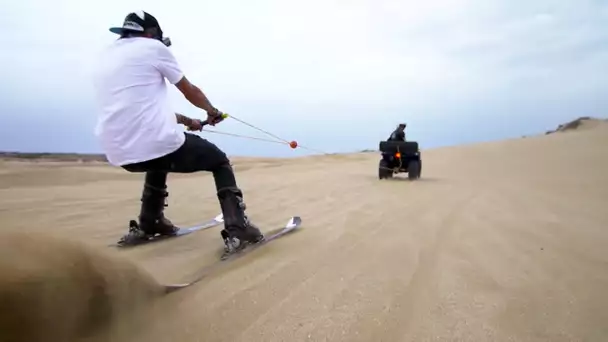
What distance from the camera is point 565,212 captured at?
15.9 feet

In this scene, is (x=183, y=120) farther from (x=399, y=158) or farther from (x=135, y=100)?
(x=399, y=158)

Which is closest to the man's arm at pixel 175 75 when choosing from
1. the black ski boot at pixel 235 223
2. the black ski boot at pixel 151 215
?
the black ski boot at pixel 235 223

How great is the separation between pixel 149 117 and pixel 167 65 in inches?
13.3

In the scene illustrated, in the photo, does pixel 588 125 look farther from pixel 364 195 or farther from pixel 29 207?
pixel 29 207

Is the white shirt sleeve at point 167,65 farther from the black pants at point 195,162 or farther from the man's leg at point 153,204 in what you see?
the man's leg at point 153,204

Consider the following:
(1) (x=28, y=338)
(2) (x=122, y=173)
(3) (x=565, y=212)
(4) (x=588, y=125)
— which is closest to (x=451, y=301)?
(1) (x=28, y=338)

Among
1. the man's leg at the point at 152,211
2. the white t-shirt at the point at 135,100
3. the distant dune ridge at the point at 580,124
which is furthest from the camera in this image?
the distant dune ridge at the point at 580,124

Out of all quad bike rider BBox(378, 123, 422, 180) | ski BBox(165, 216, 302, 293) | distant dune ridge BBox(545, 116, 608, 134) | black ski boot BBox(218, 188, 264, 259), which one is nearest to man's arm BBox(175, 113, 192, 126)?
black ski boot BBox(218, 188, 264, 259)

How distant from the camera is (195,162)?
322 cm

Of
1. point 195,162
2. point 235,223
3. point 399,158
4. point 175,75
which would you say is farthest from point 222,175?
point 399,158

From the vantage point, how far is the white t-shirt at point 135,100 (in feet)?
9.95

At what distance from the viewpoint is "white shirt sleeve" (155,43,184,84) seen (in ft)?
10.1

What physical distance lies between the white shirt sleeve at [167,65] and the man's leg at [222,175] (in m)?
0.38

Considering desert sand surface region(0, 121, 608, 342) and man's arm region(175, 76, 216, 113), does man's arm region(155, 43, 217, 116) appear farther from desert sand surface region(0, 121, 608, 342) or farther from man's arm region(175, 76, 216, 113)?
desert sand surface region(0, 121, 608, 342)
